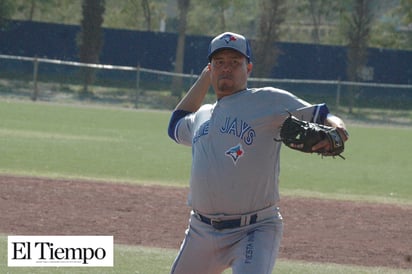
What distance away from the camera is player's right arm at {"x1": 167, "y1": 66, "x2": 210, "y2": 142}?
19.7 ft

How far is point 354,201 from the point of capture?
13320 mm

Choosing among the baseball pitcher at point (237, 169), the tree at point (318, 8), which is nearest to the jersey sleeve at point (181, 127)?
the baseball pitcher at point (237, 169)

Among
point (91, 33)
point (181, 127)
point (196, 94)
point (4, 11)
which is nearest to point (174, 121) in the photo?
point (181, 127)

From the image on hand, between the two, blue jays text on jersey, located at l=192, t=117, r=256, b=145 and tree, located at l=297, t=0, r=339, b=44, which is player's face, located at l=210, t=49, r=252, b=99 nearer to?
blue jays text on jersey, located at l=192, t=117, r=256, b=145

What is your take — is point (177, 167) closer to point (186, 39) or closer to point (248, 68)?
point (248, 68)

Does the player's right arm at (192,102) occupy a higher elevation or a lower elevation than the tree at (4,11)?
lower

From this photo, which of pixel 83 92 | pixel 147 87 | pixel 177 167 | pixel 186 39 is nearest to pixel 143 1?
pixel 186 39

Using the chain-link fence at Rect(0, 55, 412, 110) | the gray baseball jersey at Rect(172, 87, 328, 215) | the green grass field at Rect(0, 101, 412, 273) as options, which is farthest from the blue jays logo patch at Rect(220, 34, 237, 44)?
the chain-link fence at Rect(0, 55, 412, 110)

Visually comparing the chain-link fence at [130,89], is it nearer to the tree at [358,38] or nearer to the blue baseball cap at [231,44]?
the tree at [358,38]

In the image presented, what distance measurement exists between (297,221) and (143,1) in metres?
34.0

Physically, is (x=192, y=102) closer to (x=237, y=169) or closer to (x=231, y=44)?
(x=231, y=44)

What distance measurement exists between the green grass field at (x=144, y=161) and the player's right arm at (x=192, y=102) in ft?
7.20

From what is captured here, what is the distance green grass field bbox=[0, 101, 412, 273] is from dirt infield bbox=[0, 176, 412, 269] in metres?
0.65

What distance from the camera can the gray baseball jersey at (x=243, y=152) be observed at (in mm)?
5297
